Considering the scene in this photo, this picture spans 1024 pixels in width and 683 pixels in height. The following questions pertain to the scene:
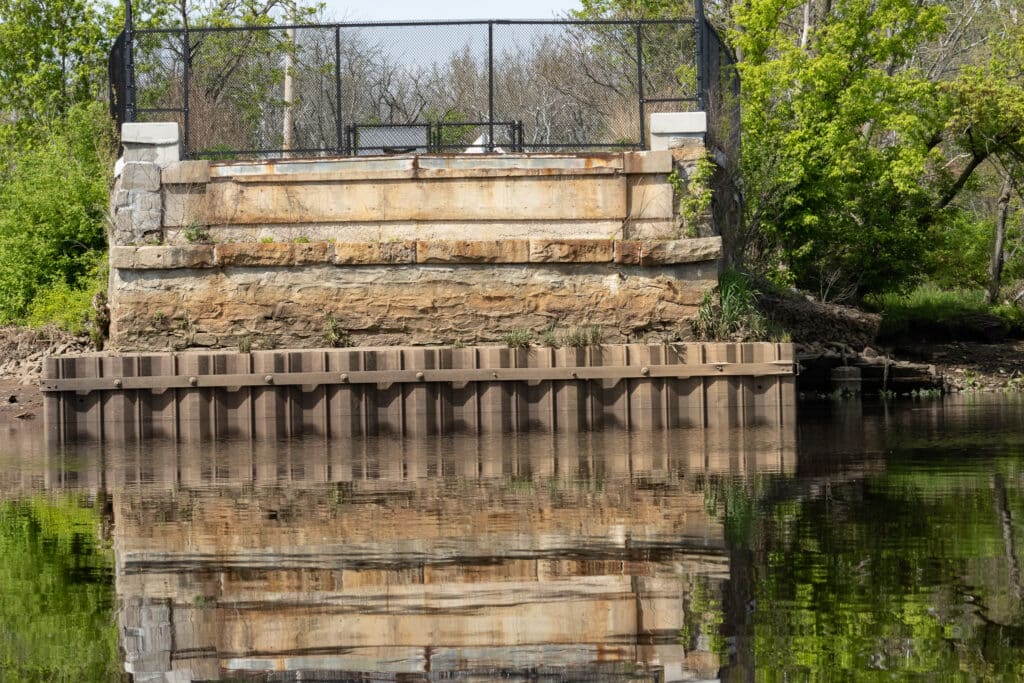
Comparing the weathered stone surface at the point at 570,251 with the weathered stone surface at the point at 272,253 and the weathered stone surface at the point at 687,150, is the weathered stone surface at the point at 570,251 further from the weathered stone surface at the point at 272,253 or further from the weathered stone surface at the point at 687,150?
the weathered stone surface at the point at 272,253

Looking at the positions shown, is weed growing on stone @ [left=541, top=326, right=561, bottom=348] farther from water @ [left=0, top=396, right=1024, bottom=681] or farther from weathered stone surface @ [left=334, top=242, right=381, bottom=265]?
water @ [left=0, top=396, right=1024, bottom=681]

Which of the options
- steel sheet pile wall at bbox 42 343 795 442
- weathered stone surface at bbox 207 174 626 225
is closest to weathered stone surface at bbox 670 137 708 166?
weathered stone surface at bbox 207 174 626 225

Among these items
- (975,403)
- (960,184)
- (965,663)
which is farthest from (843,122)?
(965,663)

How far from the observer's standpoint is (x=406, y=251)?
20500 mm

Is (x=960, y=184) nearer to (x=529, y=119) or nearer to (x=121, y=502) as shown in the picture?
(x=529, y=119)

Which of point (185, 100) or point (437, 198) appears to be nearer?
point (437, 198)

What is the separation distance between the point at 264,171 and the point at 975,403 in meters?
11.1

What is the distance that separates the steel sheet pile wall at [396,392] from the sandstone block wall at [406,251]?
4.52 feet

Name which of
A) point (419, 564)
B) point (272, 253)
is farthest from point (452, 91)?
point (419, 564)

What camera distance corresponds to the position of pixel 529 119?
864 inches

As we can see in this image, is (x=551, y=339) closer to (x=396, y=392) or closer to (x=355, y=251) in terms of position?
(x=396, y=392)

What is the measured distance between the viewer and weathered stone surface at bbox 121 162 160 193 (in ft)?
68.5

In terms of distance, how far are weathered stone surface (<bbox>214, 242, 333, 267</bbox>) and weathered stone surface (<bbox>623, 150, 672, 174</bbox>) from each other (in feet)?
14.2

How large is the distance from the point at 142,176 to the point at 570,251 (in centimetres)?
616
